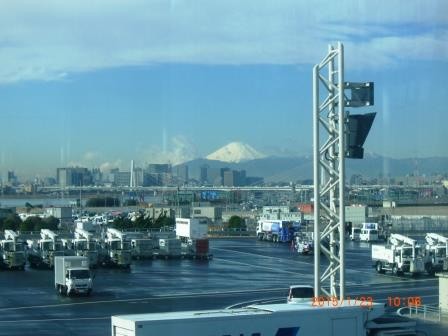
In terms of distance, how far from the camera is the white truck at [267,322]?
9.44 metres

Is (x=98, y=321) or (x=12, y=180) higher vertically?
(x=12, y=180)

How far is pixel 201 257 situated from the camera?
34.9 m

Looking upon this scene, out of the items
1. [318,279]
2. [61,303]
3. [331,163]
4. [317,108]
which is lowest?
[61,303]

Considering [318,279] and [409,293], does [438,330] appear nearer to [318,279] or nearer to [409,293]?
[318,279]

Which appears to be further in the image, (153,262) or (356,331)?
(153,262)

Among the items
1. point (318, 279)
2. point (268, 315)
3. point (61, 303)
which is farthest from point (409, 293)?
point (268, 315)

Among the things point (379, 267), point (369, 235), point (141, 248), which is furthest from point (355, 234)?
point (379, 267)

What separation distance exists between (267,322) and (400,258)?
64.2 ft

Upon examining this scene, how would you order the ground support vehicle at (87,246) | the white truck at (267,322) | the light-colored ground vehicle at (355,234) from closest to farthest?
the white truck at (267,322)
the ground support vehicle at (87,246)
the light-colored ground vehicle at (355,234)

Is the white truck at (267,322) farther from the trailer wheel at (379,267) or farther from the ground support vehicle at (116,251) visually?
the ground support vehicle at (116,251)

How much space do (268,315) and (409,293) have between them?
45.9ft

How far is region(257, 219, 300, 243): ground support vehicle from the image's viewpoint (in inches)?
1812

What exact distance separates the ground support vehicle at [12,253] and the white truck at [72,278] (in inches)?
309
